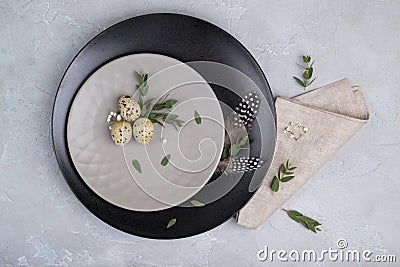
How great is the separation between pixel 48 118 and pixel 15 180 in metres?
0.17

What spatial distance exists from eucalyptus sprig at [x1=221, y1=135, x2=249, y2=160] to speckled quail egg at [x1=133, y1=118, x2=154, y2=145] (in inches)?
6.6

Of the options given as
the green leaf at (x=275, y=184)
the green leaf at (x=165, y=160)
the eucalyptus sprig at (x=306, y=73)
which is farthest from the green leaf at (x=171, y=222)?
the eucalyptus sprig at (x=306, y=73)

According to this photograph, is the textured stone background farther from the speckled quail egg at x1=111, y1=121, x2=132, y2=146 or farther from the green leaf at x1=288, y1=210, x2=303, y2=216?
the speckled quail egg at x1=111, y1=121, x2=132, y2=146

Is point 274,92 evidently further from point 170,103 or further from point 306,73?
point 170,103

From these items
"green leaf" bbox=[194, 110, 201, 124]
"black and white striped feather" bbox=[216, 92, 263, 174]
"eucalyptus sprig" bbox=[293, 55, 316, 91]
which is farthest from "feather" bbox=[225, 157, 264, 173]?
"eucalyptus sprig" bbox=[293, 55, 316, 91]

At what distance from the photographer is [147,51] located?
4.04 feet

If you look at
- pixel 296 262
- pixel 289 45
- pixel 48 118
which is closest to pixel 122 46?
pixel 48 118

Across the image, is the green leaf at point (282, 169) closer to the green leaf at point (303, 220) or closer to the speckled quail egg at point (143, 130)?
the green leaf at point (303, 220)

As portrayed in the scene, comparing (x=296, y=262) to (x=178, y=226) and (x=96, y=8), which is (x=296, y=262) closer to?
(x=178, y=226)

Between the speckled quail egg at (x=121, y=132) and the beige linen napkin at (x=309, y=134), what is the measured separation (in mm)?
325

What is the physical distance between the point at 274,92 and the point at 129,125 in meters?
0.35

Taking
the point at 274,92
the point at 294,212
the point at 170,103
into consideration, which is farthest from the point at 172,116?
the point at 294,212

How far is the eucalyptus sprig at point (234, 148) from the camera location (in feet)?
4.02

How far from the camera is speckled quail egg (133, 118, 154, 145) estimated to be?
1.20 meters
